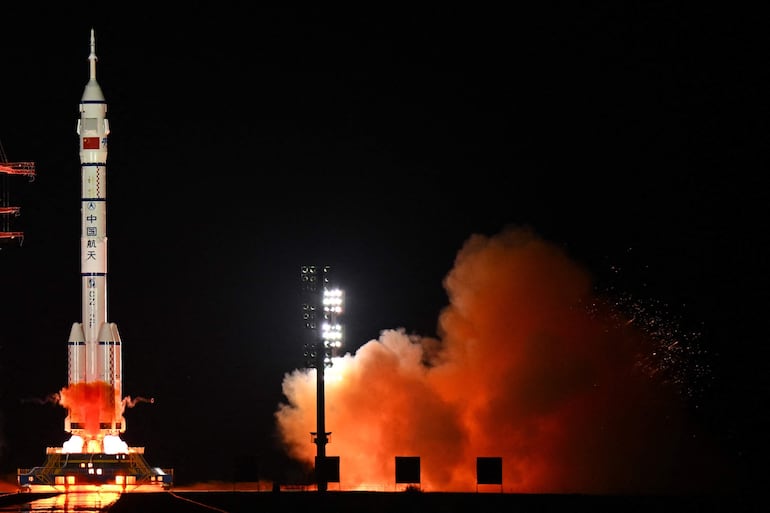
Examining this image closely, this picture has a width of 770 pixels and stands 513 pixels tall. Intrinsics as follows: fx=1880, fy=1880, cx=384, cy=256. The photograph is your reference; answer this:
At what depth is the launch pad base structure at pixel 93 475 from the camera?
66188mm

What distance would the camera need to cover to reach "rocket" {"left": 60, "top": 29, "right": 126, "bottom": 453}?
67312mm

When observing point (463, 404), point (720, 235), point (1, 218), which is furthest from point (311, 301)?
point (1, 218)

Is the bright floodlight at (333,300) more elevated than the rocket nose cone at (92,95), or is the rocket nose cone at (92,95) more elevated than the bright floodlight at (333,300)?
the rocket nose cone at (92,95)

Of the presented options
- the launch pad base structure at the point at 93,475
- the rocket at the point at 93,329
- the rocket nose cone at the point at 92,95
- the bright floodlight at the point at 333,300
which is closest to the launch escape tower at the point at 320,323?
the bright floodlight at the point at 333,300

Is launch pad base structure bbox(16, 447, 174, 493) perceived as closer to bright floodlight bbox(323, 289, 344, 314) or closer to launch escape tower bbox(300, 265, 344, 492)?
launch escape tower bbox(300, 265, 344, 492)

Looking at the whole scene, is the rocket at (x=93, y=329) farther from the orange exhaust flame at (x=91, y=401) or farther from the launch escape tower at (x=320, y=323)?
the launch escape tower at (x=320, y=323)

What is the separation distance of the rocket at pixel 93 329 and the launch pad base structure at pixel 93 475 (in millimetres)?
1499

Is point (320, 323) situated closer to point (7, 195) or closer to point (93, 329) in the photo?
point (93, 329)

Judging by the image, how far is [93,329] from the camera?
67812mm

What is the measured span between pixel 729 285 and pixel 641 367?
214 inches

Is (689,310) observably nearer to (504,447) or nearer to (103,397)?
(504,447)

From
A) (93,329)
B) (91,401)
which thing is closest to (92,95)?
(93,329)

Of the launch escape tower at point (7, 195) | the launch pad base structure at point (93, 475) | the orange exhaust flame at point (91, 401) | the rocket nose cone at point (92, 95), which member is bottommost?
the launch pad base structure at point (93, 475)

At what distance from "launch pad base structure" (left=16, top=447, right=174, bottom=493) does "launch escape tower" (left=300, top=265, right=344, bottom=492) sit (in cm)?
789
